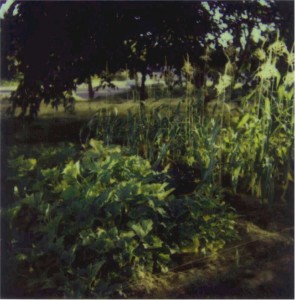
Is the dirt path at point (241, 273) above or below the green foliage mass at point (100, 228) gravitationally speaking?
below

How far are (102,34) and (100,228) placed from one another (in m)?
2.30

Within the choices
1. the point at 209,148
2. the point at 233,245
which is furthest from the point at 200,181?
the point at 233,245

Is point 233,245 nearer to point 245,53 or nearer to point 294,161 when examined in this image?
point 294,161

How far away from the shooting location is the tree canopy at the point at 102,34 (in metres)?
4.39

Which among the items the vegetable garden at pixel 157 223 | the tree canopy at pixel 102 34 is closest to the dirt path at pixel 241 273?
the vegetable garden at pixel 157 223

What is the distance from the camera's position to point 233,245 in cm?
285

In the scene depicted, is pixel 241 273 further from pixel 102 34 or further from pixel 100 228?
pixel 102 34

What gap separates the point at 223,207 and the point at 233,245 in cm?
28

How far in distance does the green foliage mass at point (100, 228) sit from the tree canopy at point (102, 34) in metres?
1.73

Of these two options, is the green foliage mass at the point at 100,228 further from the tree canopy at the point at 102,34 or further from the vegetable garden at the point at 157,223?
the tree canopy at the point at 102,34

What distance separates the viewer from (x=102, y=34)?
169 inches

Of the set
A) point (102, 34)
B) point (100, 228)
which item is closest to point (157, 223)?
point (100, 228)

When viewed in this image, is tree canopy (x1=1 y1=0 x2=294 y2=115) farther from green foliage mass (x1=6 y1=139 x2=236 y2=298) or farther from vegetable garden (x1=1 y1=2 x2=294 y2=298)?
green foliage mass (x1=6 y1=139 x2=236 y2=298)

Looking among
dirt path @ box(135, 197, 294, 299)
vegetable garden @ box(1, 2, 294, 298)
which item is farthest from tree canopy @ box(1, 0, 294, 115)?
dirt path @ box(135, 197, 294, 299)
